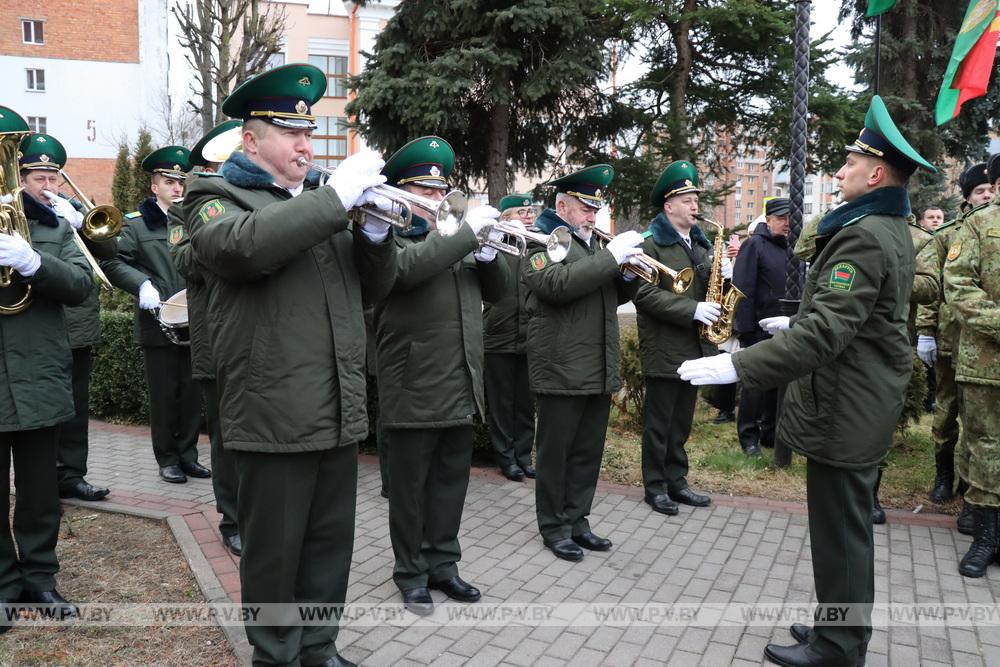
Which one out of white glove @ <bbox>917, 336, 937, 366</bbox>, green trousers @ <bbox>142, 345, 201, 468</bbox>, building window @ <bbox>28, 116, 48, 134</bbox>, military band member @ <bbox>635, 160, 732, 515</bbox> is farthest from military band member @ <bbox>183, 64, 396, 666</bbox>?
building window @ <bbox>28, 116, 48, 134</bbox>

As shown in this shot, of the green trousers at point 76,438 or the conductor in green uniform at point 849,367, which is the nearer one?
the conductor in green uniform at point 849,367

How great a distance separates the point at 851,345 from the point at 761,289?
463 centimetres

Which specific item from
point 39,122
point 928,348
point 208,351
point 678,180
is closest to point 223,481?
point 208,351

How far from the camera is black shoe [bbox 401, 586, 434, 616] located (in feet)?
13.6

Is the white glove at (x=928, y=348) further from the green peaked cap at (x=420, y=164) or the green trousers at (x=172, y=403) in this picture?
the green trousers at (x=172, y=403)

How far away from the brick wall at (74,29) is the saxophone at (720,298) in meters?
44.2

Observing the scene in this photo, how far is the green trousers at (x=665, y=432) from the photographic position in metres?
5.97

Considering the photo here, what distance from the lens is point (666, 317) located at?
5.83 metres

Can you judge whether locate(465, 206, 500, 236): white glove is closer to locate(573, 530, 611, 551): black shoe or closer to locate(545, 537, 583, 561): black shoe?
locate(545, 537, 583, 561): black shoe

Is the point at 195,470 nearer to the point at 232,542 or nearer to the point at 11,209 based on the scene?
the point at 232,542

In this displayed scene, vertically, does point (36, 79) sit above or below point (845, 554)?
above

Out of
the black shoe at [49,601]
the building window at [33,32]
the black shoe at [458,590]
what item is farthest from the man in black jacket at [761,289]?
the building window at [33,32]

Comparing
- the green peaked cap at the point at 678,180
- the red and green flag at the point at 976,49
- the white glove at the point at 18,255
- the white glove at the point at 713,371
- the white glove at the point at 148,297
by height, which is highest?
the red and green flag at the point at 976,49

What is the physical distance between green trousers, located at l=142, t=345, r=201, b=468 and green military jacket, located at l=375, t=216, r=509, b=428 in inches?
106
